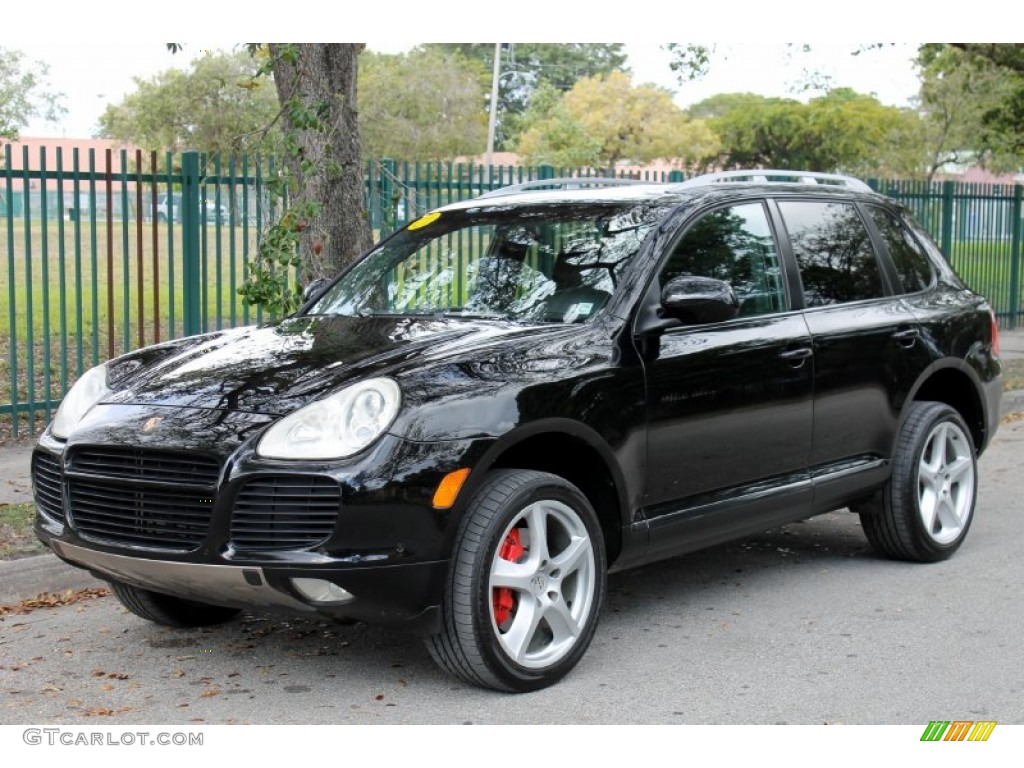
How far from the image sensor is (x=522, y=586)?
4727 millimetres

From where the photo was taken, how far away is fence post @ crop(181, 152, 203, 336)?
1078 centimetres

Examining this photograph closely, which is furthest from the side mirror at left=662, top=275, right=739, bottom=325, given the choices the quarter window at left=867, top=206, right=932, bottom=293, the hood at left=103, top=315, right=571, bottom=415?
the quarter window at left=867, top=206, right=932, bottom=293

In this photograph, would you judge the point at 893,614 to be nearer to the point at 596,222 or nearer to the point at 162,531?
the point at 596,222

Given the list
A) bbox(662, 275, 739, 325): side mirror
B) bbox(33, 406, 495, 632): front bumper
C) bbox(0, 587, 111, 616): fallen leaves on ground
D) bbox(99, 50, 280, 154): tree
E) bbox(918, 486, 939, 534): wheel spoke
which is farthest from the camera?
bbox(99, 50, 280, 154): tree

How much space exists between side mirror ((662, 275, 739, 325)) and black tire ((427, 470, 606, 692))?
0.90 m

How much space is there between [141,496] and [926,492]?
3907 mm

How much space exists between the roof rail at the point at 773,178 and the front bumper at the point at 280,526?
2.18m

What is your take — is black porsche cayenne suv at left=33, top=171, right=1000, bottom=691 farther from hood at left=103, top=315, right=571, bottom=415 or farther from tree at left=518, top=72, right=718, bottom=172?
tree at left=518, top=72, right=718, bottom=172

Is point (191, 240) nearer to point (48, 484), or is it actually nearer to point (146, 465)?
point (48, 484)

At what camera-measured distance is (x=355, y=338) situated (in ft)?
17.3

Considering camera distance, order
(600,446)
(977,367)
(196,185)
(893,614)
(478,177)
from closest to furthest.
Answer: (600,446) < (893,614) < (977,367) < (196,185) < (478,177)
